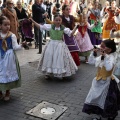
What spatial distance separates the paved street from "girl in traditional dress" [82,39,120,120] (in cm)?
32

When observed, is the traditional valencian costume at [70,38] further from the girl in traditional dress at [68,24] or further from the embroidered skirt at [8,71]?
the embroidered skirt at [8,71]

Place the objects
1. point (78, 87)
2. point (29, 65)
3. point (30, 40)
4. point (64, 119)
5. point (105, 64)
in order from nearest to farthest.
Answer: point (105, 64), point (64, 119), point (78, 87), point (29, 65), point (30, 40)

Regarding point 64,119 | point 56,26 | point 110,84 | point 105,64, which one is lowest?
point 64,119

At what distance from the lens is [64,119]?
4.04m

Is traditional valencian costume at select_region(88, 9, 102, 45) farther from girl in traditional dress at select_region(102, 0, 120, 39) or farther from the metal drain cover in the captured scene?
the metal drain cover

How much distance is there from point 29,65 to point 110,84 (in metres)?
3.87

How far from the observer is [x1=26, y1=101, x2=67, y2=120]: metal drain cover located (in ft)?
13.6

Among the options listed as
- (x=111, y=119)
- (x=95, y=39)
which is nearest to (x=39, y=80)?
(x=111, y=119)

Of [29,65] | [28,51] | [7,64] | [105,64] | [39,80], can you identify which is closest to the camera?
[105,64]

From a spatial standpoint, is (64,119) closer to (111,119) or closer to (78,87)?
(111,119)

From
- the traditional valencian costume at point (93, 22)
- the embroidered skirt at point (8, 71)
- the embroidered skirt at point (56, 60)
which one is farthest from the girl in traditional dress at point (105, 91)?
the traditional valencian costume at point (93, 22)

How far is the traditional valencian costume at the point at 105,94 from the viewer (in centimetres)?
375

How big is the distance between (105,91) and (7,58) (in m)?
1.87

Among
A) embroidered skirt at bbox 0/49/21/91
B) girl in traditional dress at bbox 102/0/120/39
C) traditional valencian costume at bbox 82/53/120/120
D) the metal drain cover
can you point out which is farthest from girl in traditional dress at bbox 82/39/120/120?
girl in traditional dress at bbox 102/0/120/39
